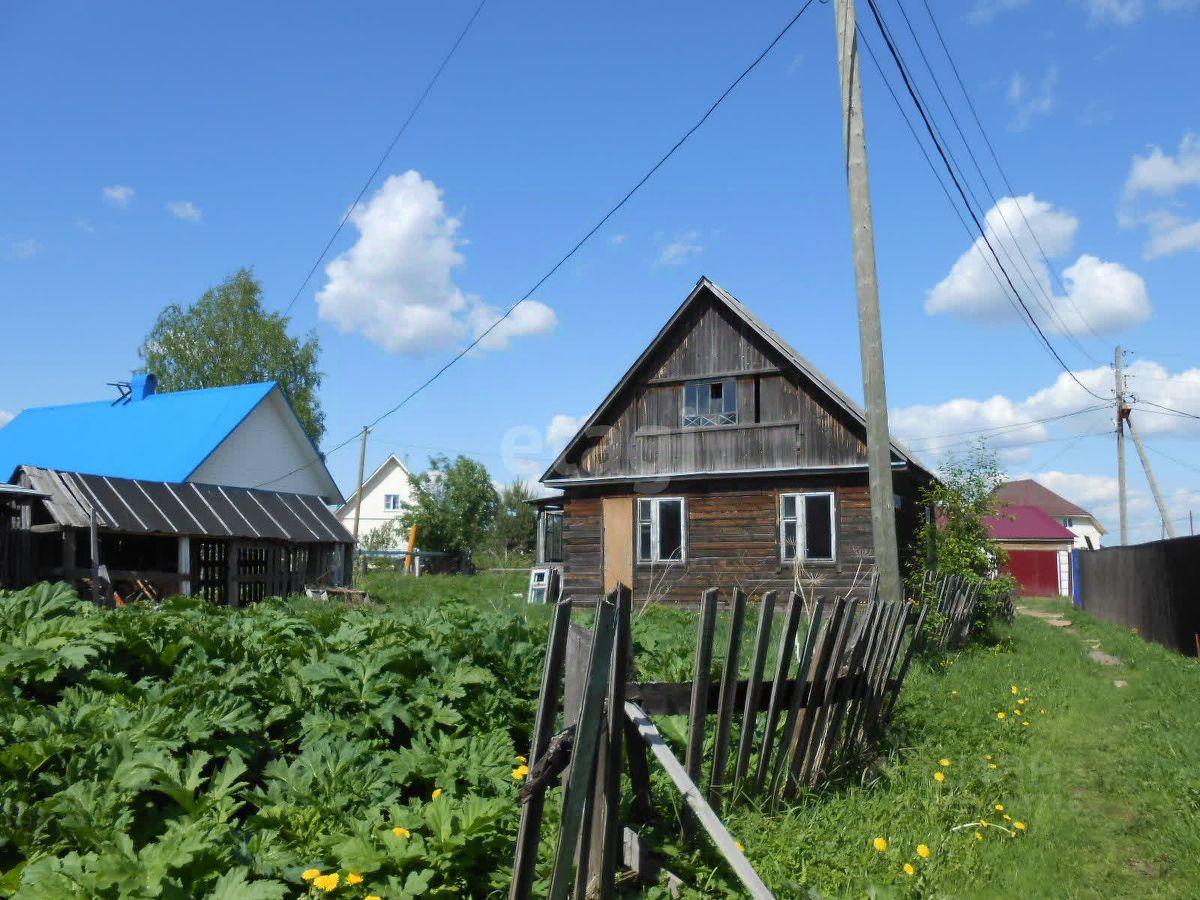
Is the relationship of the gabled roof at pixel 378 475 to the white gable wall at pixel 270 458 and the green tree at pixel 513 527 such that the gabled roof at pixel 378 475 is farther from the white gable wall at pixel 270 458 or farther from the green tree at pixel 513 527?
the white gable wall at pixel 270 458

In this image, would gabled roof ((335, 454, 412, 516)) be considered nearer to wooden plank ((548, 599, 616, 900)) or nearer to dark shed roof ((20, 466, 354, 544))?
dark shed roof ((20, 466, 354, 544))

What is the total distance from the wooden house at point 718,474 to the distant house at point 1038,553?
20.8 metres

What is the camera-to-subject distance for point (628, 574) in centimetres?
2017

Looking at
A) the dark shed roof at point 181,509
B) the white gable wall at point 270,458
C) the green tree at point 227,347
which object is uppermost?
the green tree at point 227,347

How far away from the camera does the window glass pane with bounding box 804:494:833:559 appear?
18.6 m

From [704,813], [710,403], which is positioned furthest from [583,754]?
[710,403]

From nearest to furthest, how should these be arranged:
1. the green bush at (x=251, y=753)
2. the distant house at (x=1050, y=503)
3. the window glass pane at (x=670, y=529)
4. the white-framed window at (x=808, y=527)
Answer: the green bush at (x=251, y=753)
the white-framed window at (x=808, y=527)
the window glass pane at (x=670, y=529)
the distant house at (x=1050, y=503)

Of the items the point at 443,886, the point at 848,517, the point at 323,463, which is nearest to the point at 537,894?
the point at 443,886

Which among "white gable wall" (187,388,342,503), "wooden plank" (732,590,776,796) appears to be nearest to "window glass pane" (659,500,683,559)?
"white gable wall" (187,388,342,503)

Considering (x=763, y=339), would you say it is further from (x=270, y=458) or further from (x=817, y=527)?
(x=270, y=458)

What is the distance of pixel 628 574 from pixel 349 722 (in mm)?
15949

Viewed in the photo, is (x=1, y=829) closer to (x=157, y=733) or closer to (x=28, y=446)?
(x=157, y=733)

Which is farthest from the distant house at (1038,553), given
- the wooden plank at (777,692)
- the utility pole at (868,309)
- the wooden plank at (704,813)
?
the wooden plank at (704,813)

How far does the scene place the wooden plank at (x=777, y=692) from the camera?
14.8ft
